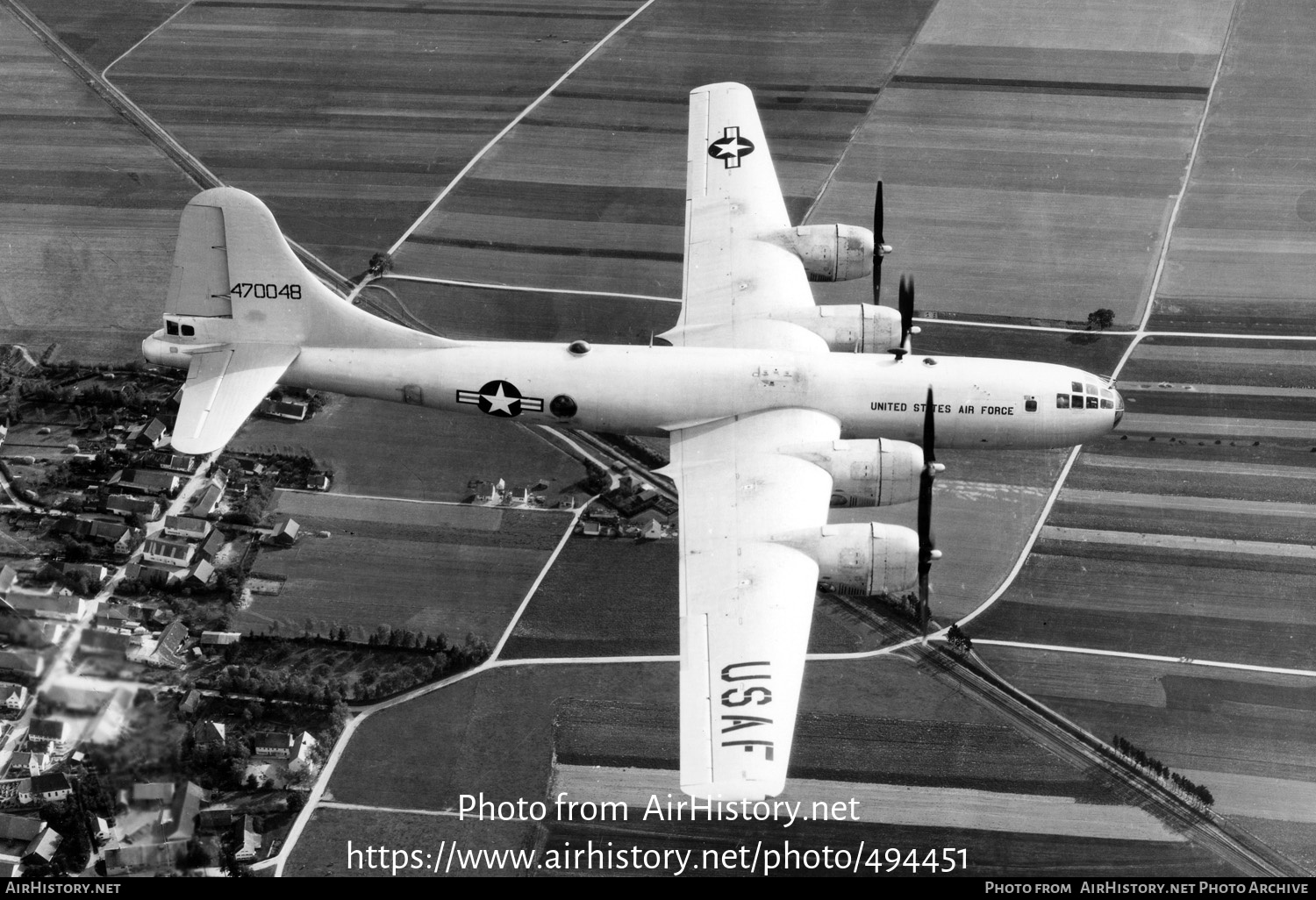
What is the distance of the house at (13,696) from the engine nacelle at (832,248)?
34.9m

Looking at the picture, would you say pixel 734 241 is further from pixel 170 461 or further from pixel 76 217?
pixel 76 217

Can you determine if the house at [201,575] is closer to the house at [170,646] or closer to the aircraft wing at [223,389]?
the house at [170,646]

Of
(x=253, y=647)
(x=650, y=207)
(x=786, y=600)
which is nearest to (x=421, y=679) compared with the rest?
(x=253, y=647)

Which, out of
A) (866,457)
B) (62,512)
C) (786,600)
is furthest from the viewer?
(62,512)

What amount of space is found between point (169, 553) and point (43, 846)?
13476mm

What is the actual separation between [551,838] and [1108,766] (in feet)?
66.7

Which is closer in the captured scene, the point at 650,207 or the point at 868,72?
the point at 650,207

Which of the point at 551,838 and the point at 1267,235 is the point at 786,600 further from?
the point at 1267,235

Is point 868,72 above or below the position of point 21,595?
above

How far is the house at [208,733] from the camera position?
152 feet

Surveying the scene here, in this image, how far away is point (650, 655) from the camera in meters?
50.4

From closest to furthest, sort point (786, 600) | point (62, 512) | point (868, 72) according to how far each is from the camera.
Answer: point (786, 600)
point (62, 512)
point (868, 72)

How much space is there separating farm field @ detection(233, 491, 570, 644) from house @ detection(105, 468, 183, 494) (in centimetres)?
481

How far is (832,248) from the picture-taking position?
180ft
